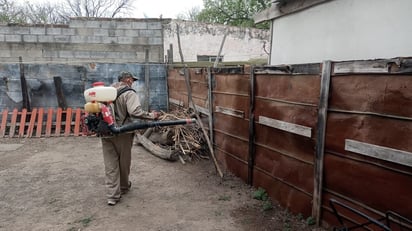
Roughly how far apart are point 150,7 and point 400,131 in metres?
34.6

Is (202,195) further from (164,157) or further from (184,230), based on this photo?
(164,157)

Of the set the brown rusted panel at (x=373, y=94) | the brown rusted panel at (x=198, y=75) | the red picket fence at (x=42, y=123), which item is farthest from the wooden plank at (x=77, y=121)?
the brown rusted panel at (x=373, y=94)

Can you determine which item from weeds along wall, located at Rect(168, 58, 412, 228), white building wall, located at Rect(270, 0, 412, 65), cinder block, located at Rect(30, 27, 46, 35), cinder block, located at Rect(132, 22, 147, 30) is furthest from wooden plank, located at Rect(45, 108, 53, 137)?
white building wall, located at Rect(270, 0, 412, 65)

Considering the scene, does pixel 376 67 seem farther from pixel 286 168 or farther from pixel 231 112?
pixel 231 112

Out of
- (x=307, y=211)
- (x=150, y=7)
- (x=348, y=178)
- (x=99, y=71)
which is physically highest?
Result: (x=150, y=7)

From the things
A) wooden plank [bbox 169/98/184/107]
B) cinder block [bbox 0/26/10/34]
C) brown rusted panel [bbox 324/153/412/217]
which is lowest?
brown rusted panel [bbox 324/153/412/217]

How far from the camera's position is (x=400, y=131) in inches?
85.5

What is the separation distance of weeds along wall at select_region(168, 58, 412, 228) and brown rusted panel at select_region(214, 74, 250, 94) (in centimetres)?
1

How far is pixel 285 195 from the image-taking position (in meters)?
3.52

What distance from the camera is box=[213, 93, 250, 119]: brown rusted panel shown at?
4.25 meters

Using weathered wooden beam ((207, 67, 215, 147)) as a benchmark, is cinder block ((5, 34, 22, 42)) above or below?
above

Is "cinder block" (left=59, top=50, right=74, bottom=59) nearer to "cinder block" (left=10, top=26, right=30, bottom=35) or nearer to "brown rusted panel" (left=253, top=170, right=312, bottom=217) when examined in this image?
"cinder block" (left=10, top=26, right=30, bottom=35)

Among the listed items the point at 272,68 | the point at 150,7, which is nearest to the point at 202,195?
the point at 272,68

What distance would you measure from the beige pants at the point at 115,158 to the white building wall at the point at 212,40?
5790 millimetres
